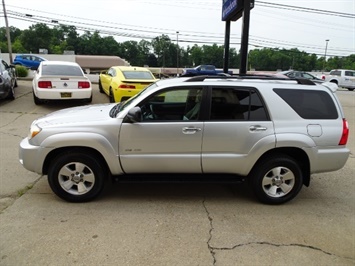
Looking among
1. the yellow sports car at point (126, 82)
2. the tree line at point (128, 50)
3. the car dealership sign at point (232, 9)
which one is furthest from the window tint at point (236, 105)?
the tree line at point (128, 50)

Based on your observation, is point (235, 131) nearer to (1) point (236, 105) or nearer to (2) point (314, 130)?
(1) point (236, 105)

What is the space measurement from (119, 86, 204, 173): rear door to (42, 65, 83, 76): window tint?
23.1 feet

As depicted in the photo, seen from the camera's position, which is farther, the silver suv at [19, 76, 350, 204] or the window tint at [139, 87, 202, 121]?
the window tint at [139, 87, 202, 121]

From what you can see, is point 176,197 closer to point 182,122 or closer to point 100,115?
point 182,122

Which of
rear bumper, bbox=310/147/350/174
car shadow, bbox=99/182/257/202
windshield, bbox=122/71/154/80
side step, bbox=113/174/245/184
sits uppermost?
windshield, bbox=122/71/154/80

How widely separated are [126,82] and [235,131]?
20.8ft

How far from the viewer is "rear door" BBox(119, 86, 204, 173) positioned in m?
3.76

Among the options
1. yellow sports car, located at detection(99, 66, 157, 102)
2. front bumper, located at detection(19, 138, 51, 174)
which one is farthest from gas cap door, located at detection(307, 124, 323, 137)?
yellow sports car, located at detection(99, 66, 157, 102)

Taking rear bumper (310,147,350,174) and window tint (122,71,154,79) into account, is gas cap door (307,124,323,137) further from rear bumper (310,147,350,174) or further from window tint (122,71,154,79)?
window tint (122,71,154,79)

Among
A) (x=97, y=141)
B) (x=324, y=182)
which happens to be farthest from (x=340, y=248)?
(x=97, y=141)

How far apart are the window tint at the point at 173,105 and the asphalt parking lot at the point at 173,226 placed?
114 centimetres

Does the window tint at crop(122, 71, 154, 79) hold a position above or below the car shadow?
above

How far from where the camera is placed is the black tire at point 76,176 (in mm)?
3777

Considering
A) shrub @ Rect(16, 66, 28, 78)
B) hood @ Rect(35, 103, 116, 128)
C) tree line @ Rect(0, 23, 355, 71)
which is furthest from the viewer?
tree line @ Rect(0, 23, 355, 71)
